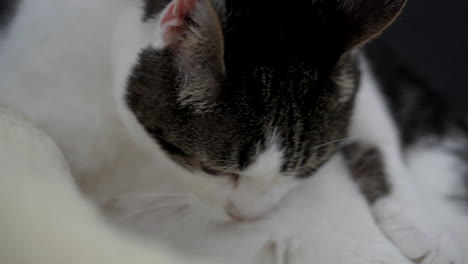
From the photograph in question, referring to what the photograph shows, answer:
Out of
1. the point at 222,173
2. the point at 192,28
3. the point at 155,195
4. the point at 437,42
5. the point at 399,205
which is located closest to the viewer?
the point at 192,28

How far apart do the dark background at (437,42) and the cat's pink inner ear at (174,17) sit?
119 cm

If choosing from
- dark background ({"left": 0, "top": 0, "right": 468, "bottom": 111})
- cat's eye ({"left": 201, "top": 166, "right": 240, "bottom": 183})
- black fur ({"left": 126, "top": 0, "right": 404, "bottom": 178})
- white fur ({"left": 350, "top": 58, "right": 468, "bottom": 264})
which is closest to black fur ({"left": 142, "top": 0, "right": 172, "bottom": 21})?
black fur ({"left": 126, "top": 0, "right": 404, "bottom": 178})

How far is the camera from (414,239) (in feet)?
4.21

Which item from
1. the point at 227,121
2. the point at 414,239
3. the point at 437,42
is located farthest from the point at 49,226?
the point at 437,42

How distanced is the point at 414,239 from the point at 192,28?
69cm

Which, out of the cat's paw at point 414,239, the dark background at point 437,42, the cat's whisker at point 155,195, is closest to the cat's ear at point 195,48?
the cat's whisker at point 155,195

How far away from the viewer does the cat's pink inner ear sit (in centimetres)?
97

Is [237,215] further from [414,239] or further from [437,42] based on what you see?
[437,42]

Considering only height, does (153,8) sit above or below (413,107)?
above

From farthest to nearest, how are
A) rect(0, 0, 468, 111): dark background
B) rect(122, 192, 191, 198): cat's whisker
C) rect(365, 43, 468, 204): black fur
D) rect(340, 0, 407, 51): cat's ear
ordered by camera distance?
rect(0, 0, 468, 111): dark background < rect(365, 43, 468, 204): black fur < rect(122, 192, 191, 198): cat's whisker < rect(340, 0, 407, 51): cat's ear

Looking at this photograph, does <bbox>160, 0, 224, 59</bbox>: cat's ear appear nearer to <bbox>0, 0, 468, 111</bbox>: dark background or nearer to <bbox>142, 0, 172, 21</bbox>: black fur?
<bbox>142, 0, 172, 21</bbox>: black fur

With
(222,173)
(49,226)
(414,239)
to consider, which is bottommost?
(414,239)

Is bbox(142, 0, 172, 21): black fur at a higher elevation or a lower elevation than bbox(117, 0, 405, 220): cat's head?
higher

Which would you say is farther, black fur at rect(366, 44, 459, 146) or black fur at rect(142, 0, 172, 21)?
black fur at rect(366, 44, 459, 146)
